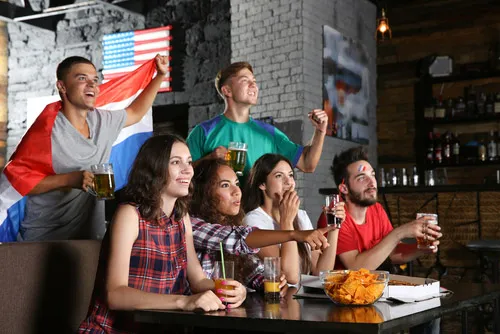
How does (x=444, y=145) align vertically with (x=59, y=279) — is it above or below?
above

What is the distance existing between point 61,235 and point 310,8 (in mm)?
4330

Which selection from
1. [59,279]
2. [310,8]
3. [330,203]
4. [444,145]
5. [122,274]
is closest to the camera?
[122,274]

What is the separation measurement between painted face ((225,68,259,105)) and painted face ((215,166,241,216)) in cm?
85

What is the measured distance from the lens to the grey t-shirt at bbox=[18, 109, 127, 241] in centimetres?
304

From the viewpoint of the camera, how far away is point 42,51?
7688 millimetres

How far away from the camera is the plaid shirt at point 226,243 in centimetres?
243

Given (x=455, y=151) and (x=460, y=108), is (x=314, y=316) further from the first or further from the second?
(x=460, y=108)

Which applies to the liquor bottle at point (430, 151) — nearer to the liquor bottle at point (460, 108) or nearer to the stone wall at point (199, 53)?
the liquor bottle at point (460, 108)

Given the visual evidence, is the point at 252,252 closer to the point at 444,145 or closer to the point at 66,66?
the point at 66,66

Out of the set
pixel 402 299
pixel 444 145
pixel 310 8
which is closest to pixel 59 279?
pixel 402 299

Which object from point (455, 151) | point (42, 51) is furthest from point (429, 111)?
point (42, 51)

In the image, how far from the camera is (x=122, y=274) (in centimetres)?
196

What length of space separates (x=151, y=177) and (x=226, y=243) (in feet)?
1.41

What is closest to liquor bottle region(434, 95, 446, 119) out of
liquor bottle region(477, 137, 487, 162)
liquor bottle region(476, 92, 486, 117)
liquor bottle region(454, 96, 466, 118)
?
liquor bottle region(454, 96, 466, 118)
